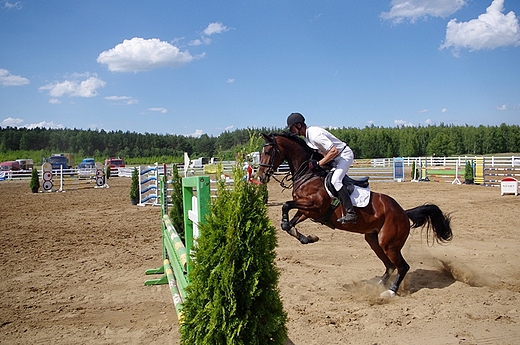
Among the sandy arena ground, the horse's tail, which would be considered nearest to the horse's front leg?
the sandy arena ground

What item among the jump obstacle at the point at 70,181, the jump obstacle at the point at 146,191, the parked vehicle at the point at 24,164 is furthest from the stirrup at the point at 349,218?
the parked vehicle at the point at 24,164

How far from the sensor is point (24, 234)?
9.15 meters

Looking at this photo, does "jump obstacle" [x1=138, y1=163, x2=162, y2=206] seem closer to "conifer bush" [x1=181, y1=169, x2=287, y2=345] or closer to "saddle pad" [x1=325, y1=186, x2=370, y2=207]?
"saddle pad" [x1=325, y1=186, x2=370, y2=207]

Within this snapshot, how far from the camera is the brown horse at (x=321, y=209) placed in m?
5.00

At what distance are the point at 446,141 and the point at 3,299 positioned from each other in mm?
80814

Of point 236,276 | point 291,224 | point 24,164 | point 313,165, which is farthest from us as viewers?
point 24,164

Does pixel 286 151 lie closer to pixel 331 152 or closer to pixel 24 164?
pixel 331 152

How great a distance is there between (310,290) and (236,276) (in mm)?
3134

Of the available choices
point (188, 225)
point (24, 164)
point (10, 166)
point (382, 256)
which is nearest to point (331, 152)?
point (382, 256)

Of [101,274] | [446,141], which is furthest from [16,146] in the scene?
[101,274]

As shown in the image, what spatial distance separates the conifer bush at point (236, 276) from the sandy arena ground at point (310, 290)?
1.00 metres

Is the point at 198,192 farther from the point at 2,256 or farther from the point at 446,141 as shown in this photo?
the point at 446,141

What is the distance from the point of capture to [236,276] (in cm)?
210

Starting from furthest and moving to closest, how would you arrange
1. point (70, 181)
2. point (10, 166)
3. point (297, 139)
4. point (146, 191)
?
point (10, 166) → point (70, 181) → point (146, 191) → point (297, 139)
